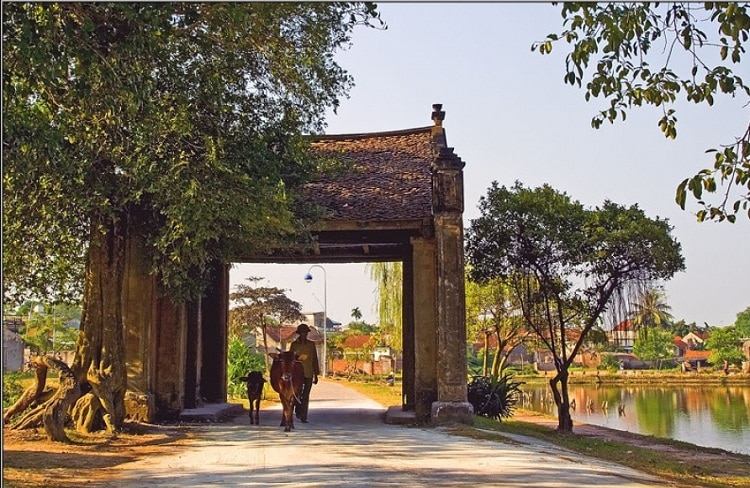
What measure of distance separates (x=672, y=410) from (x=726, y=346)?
27210 millimetres

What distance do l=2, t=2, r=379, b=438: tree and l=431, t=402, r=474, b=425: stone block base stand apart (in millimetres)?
3576

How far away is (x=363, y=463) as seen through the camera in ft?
27.4

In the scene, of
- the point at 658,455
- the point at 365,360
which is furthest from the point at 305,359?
the point at 365,360

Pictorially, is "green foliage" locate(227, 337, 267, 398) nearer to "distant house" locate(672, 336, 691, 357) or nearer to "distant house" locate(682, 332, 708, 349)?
"distant house" locate(672, 336, 691, 357)

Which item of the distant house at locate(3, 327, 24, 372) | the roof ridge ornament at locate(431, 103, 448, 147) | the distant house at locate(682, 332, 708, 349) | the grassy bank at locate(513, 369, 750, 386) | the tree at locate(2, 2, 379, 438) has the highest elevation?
the roof ridge ornament at locate(431, 103, 448, 147)

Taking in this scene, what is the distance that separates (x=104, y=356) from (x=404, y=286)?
6.67 meters

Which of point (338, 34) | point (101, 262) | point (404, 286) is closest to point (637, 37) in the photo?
point (338, 34)

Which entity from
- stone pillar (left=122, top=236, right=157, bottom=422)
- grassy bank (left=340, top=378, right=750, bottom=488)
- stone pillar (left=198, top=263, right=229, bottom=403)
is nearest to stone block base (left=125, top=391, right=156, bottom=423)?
stone pillar (left=122, top=236, right=157, bottom=422)

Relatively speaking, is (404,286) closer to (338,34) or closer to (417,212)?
(417,212)

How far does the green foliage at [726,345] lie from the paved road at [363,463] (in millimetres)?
49088

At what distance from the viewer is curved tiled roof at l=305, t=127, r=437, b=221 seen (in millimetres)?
13734

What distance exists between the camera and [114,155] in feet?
31.2

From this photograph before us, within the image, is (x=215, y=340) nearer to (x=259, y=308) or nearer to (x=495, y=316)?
(x=495, y=316)

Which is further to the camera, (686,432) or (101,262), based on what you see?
(686,432)
